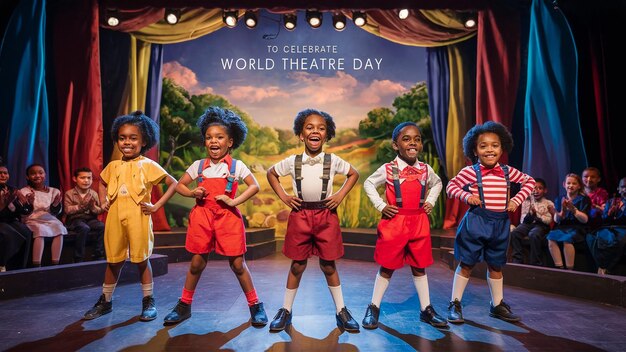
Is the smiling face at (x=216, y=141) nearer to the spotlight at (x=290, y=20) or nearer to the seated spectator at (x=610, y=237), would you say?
the seated spectator at (x=610, y=237)

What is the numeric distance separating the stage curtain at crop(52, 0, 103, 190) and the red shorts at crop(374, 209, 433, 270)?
4291 millimetres

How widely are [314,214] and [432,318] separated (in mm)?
1040

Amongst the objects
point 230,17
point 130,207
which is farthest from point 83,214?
point 230,17

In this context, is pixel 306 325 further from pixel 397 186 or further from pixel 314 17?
pixel 314 17

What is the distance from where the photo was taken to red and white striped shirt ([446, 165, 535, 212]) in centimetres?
308

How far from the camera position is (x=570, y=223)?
14.6 ft

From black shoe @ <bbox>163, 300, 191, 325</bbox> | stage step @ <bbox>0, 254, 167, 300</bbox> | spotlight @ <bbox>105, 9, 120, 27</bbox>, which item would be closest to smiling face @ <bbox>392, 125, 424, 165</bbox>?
black shoe @ <bbox>163, 300, 191, 325</bbox>

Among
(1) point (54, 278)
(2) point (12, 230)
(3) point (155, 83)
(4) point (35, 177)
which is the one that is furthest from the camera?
(3) point (155, 83)

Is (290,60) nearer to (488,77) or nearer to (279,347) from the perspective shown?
(488,77)

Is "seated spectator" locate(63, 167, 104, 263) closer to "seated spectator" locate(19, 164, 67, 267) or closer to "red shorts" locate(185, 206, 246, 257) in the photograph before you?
"seated spectator" locate(19, 164, 67, 267)

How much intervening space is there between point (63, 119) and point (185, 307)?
3938 mm

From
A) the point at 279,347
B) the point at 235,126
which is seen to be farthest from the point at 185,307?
the point at 235,126

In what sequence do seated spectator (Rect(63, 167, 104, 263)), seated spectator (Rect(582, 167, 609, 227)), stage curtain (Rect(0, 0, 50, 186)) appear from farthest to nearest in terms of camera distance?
1. stage curtain (Rect(0, 0, 50, 186))
2. seated spectator (Rect(63, 167, 104, 263))
3. seated spectator (Rect(582, 167, 609, 227))

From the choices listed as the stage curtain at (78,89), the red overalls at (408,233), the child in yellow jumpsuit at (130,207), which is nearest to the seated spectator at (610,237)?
the red overalls at (408,233)
